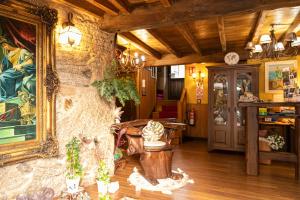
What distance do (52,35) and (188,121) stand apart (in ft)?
18.2

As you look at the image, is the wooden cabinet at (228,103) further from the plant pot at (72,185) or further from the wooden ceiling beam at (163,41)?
the plant pot at (72,185)

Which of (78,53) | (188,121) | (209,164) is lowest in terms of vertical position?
(209,164)

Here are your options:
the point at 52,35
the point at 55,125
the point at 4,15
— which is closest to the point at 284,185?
the point at 55,125

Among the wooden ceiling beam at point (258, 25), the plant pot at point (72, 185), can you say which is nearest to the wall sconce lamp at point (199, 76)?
the wooden ceiling beam at point (258, 25)

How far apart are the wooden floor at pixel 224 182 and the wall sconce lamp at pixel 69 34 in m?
2.03

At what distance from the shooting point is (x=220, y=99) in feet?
18.4

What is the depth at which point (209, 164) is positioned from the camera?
14.7 ft

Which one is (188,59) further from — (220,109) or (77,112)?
(77,112)

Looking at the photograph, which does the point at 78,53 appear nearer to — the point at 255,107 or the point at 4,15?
the point at 4,15

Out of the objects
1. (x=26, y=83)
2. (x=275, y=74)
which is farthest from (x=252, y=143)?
(x=26, y=83)

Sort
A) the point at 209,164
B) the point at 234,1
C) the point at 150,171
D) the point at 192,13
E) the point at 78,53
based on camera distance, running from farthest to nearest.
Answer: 1. the point at 209,164
2. the point at 150,171
3. the point at 78,53
4. the point at 192,13
5. the point at 234,1

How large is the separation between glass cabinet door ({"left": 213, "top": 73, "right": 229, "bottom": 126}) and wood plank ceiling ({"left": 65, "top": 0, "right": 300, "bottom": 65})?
2.32 feet

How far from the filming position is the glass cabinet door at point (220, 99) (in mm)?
5521

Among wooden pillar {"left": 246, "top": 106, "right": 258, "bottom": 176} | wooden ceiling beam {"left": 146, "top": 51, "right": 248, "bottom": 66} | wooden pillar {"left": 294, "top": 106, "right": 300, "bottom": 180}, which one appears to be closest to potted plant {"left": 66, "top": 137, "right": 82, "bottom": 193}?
wooden pillar {"left": 246, "top": 106, "right": 258, "bottom": 176}
